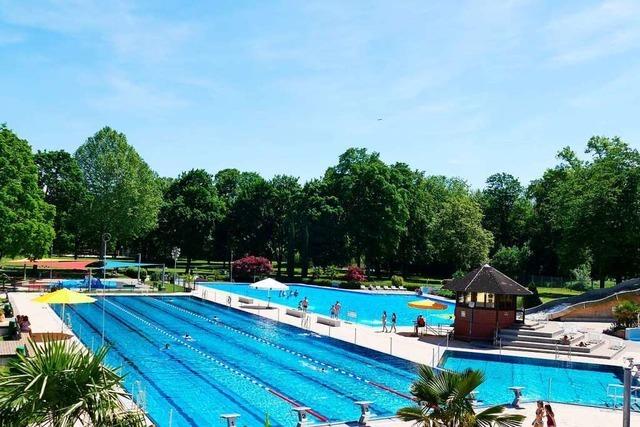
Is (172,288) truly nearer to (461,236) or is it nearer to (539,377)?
(461,236)

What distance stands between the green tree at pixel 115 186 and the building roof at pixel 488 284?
38.3m

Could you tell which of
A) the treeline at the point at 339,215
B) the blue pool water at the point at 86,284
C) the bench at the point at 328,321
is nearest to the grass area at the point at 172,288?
the blue pool water at the point at 86,284

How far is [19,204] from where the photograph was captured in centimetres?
4106

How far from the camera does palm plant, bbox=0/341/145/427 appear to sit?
6.21 meters

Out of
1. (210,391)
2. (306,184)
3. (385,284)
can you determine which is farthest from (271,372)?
(306,184)

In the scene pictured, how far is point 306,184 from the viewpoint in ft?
209

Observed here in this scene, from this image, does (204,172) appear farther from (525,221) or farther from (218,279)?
(525,221)

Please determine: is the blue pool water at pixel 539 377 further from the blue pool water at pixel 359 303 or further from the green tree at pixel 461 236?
the green tree at pixel 461 236

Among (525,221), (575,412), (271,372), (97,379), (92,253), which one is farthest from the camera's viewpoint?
(92,253)

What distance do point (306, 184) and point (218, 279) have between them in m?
14.1

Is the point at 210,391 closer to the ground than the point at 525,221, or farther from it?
closer to the ground

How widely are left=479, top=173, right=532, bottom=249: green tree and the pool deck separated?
4231cm

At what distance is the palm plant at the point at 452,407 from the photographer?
8.16m

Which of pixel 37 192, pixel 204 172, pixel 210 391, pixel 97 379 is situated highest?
pixel 204 172
